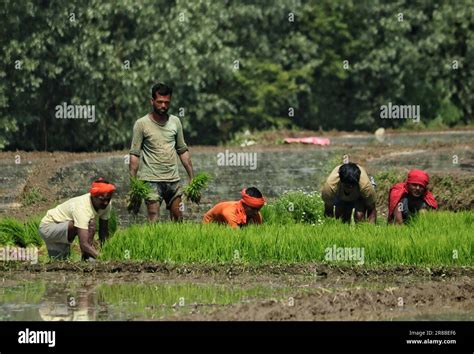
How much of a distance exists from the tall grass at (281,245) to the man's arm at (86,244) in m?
0.28

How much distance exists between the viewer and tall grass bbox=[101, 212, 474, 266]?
14.8m

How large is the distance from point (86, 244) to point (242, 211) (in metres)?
2.21

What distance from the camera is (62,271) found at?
14.8 metres

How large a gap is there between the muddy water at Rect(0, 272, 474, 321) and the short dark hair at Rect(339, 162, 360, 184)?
169cm

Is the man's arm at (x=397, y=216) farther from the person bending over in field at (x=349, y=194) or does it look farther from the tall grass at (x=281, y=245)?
the tall grass at (x=281, y=245)

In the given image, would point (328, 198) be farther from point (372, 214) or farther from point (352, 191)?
point (372, 214)

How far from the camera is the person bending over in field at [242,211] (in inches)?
617

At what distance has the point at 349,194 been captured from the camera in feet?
53.1

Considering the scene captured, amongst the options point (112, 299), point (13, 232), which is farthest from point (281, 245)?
point (13, 232)

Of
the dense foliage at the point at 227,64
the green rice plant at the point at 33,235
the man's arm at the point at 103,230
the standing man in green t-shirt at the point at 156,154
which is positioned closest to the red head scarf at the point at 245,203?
the standing man in green t-shirt at the point at 156,154

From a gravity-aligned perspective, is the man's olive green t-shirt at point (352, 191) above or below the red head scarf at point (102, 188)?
below

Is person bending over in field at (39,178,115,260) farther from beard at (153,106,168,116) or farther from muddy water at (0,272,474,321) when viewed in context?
beard at (153,106,168,116)

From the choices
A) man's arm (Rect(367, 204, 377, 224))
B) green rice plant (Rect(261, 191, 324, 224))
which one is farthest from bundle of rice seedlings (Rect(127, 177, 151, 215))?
man's arm (Rect(367, 204, 377, 224))

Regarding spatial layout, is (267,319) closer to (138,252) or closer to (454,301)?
(454,301)
